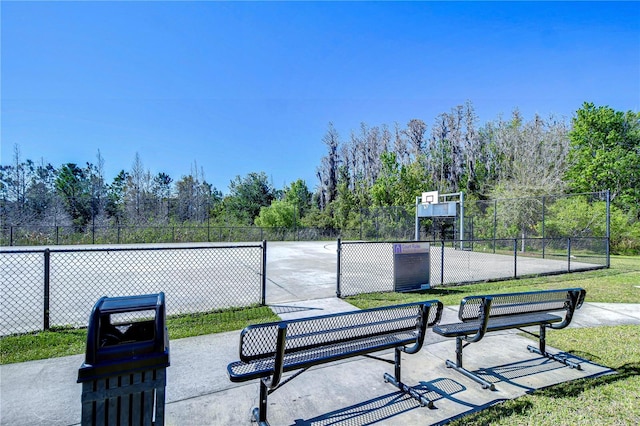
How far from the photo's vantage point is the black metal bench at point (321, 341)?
2.21 meters

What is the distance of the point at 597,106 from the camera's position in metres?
27.2

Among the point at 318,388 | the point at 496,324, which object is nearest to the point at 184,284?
the point at 318,388

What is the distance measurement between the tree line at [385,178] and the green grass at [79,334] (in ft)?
71.4

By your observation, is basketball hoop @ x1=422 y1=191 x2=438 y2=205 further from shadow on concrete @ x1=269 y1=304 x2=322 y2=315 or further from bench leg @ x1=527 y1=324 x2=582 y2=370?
bench leg @ x1=527 y1=324 x2=582 y2=370

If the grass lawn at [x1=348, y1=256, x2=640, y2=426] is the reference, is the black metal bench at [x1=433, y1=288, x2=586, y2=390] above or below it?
above

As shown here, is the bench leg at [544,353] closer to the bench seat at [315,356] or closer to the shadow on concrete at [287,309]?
the bench seat at [315,356]

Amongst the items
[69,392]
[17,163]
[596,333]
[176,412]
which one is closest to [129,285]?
[69,392]

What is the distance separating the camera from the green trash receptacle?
5.03ft

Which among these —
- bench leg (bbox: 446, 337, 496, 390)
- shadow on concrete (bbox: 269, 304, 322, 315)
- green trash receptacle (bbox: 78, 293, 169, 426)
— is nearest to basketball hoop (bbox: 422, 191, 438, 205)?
shadow on concrete (bbox: 269, 304, 322, 315)

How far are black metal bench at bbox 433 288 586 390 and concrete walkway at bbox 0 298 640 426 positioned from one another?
0.18 m

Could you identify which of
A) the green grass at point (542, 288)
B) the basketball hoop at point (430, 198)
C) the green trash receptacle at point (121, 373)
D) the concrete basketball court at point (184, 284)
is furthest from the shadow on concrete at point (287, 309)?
the basketball hoop at point (430, 198)

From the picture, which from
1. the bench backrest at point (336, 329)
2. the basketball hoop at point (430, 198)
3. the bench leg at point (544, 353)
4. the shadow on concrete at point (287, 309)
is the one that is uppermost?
the basketball hoop at point (430, 198)

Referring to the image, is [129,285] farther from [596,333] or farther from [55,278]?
[596,333]

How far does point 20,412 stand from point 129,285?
217 inches
